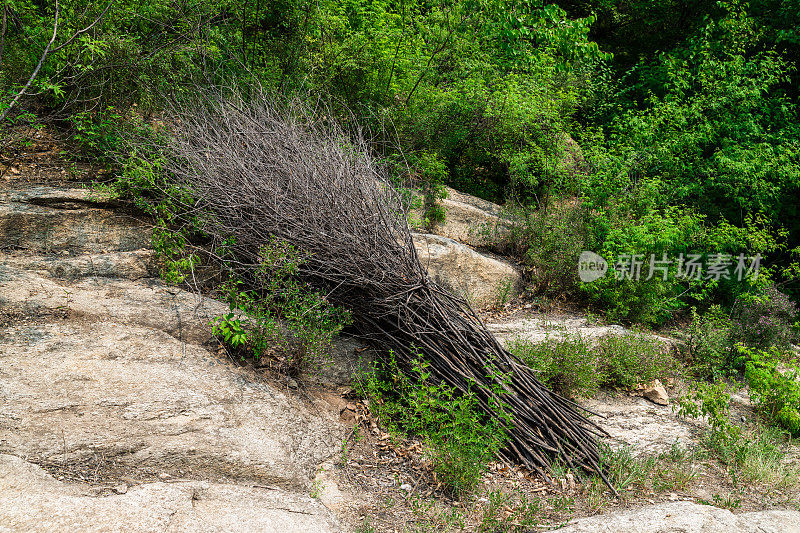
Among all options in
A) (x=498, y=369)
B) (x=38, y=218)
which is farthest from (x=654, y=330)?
(x=38, y=218)

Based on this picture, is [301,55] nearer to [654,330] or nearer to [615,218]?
[615,218]

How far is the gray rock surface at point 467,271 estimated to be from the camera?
19.8ft

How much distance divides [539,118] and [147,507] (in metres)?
7.42

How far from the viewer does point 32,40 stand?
526cm

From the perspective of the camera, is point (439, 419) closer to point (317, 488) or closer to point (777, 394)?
point (317, 488)

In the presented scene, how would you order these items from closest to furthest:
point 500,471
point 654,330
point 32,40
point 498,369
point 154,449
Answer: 1. point 154,449
2. point 500,471
3. point 498,369
4. point 32,40
5. point 654,330

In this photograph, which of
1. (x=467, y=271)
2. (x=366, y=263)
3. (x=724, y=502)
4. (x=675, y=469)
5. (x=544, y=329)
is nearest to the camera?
(x=724, y=502)

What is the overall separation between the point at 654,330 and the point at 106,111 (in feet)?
23.5

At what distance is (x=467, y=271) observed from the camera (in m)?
6.26

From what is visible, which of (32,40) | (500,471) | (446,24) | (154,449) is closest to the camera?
(154,449)

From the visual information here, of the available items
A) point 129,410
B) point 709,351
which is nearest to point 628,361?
point 709,351

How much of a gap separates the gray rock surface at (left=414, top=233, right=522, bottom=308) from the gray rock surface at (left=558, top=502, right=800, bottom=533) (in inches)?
121

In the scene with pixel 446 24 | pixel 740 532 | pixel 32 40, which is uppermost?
pixel 446 24

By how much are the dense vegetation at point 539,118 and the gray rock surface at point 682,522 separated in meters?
1.54
